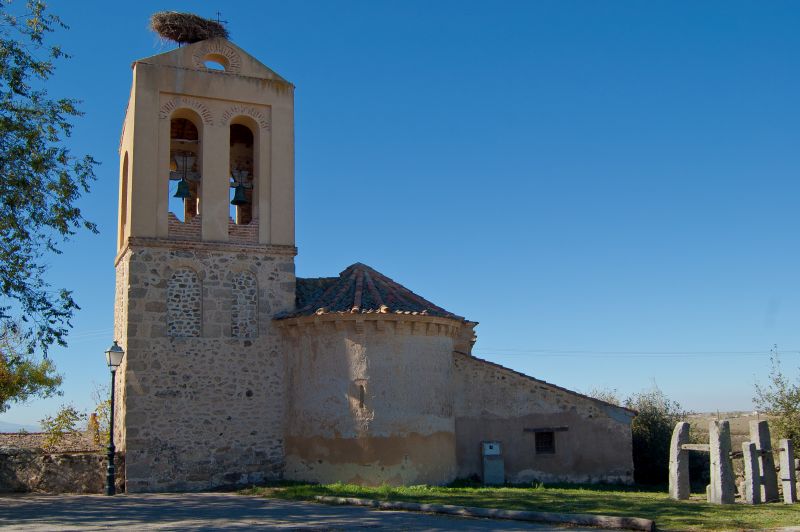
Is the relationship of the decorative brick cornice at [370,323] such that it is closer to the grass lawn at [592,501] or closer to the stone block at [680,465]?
the grass lawn at [592,501]

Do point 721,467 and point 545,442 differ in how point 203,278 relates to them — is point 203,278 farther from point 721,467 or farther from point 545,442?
point 721,467

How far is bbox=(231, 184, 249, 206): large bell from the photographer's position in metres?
20.8

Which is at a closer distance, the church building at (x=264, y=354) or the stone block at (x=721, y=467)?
the stone block at (x=721, y=467)

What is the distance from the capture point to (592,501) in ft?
51.3

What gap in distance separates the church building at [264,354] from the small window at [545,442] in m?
0.04

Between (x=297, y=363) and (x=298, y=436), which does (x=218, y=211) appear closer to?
(x=297, y=363)

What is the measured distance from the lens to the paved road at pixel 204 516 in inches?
488

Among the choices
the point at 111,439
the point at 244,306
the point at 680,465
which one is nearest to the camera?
the point at 680,465

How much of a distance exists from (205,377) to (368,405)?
13.3ft

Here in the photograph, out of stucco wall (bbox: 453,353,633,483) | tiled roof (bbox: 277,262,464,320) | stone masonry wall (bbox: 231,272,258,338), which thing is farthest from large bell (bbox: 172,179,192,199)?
stucco wall (bbox: 453,353,633,483)

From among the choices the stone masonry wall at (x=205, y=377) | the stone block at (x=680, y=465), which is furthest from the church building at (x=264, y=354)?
the stone block at (x=680, y=465)

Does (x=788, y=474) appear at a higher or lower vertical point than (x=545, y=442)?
lower

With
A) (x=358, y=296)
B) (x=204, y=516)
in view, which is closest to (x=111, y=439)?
(x=204, y=516)

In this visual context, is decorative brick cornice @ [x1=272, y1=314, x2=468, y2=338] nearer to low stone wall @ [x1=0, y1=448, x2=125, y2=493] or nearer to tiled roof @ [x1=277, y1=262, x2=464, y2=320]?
tiled roof @ [x1=277, y1=262, x2=464, y2=320]
